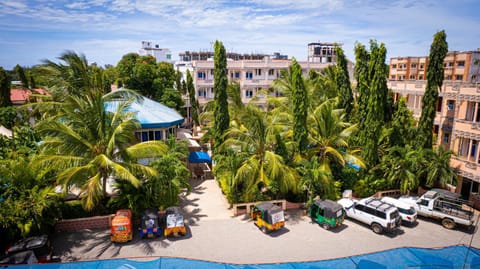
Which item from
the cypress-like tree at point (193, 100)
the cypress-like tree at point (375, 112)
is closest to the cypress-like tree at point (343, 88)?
the cypress-like tree at point (375, 112)

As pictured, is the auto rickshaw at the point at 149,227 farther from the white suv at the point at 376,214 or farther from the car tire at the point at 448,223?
the car tire at the point at 448,223

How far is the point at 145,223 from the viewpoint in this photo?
51.9 feet

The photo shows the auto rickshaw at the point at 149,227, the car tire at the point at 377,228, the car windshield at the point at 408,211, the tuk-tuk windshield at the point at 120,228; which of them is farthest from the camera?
the car windshield at the point at 408,211

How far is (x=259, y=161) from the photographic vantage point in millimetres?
19031

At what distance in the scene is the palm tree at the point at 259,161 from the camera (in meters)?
18.4

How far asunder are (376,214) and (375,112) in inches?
299

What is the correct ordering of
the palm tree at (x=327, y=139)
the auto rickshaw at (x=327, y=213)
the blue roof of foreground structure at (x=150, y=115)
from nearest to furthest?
the auto rickshaw at (x=327, y=213) → the palm tree at (x=327, y=139) → the blue roof of foreground structure at (x=150, y=115)

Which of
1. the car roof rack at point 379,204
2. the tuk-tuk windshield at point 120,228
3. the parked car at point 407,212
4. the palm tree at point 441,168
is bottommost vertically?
the parked car at point 407,212

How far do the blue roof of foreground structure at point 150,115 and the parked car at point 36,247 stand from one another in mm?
9731

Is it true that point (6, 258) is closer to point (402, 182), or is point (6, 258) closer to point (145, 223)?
point (145, 223)

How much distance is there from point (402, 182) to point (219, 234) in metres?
13.0

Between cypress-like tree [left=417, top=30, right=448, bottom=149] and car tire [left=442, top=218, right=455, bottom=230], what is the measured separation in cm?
597

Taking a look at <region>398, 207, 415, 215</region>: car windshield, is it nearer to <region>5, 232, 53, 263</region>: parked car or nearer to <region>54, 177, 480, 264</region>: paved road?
<region>54, 177, 480, 264</region>: paved road

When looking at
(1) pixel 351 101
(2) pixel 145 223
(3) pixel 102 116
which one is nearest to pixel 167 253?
(2) pixel 145 223
